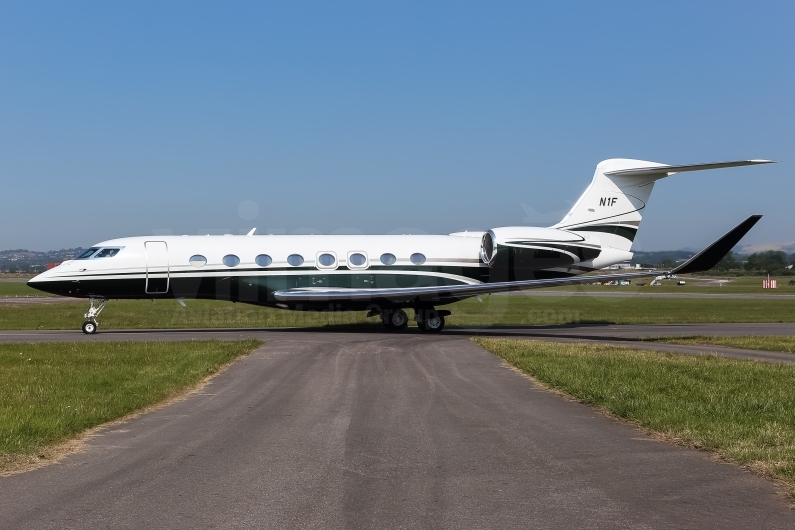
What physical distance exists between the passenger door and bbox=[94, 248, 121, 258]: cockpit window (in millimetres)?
985

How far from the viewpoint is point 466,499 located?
673cm

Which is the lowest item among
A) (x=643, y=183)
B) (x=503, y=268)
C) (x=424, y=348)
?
(x=424, y=348)

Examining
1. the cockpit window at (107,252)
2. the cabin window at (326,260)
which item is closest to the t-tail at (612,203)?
the cabin window at (326,260)

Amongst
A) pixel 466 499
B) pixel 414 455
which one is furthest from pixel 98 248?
pixel 466 499

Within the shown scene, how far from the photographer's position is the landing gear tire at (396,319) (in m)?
29.6

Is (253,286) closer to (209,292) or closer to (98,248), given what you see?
(209,292)

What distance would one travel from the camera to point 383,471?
7.73 m

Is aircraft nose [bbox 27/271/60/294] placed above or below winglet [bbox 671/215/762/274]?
below

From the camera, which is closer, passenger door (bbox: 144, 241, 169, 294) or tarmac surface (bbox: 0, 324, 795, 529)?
tarmac surface (bbox: 0, 324, 795, 529)

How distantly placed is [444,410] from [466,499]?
4945 millimetres

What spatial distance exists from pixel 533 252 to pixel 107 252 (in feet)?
47.6

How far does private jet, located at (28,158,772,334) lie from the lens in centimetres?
2708

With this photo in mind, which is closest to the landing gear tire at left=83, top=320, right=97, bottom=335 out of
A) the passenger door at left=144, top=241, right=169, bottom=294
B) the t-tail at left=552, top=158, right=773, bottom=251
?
the passenger door at left=144, top=241, right=169, bottom=294

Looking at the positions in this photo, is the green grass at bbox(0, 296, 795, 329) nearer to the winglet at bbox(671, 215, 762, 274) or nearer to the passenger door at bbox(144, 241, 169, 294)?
the passenger door at bbox(144, 241, 169, 294)
